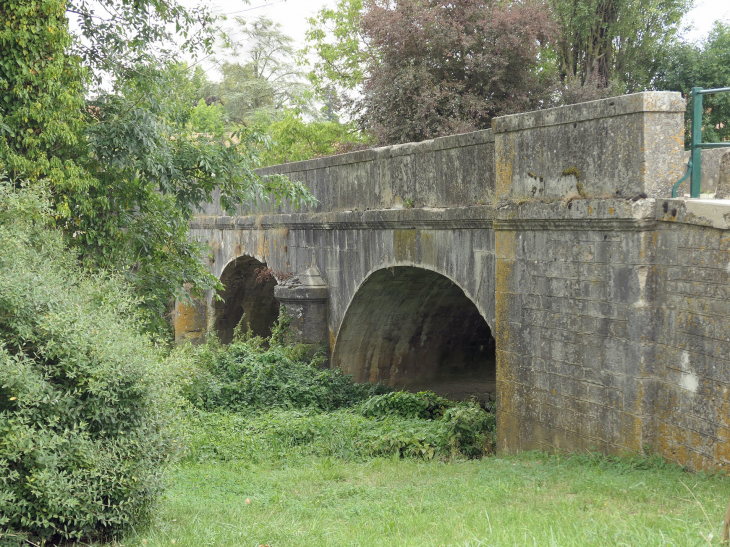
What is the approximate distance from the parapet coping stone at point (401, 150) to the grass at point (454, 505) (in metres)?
3.16

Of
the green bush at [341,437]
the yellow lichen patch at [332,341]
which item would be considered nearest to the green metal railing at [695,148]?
the green bush at [341,437]

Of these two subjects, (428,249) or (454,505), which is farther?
(428,249)

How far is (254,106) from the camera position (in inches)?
1282

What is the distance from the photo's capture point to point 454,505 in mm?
4668

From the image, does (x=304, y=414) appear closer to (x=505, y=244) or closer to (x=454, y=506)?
(x=505, y=244)

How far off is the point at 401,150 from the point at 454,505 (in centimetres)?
492

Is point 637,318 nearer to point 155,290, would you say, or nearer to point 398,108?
point 155,290

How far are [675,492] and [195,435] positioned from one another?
16.2 ft

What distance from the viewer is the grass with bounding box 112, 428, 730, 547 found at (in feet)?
12.1

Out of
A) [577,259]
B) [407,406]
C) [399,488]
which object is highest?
[577,259]

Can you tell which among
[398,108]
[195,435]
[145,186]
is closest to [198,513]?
[195,435]

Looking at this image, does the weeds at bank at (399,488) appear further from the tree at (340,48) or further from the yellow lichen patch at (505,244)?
the tree at (340,48)

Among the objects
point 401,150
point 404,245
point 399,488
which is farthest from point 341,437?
point 401,150

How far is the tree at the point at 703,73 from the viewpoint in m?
17.1
